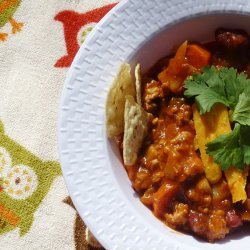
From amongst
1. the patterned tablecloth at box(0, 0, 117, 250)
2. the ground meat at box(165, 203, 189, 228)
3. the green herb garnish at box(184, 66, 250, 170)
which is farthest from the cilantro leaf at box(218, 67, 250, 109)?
the patterned tablecloth at box(0, 0, 117, 250)

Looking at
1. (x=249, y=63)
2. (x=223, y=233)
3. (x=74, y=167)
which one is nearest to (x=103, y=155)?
(x=74, y=167)

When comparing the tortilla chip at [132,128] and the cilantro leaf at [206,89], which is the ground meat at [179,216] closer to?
the tortilla chip at [132,128]

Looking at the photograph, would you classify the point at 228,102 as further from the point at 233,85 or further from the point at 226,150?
the point at 226,150

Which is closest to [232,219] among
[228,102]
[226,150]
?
[226,150]

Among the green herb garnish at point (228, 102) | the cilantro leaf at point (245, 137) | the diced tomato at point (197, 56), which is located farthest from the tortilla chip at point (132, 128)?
the cilantro leaf at point (245, 137)

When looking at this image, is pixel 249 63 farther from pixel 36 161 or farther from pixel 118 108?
pixel 36 161
